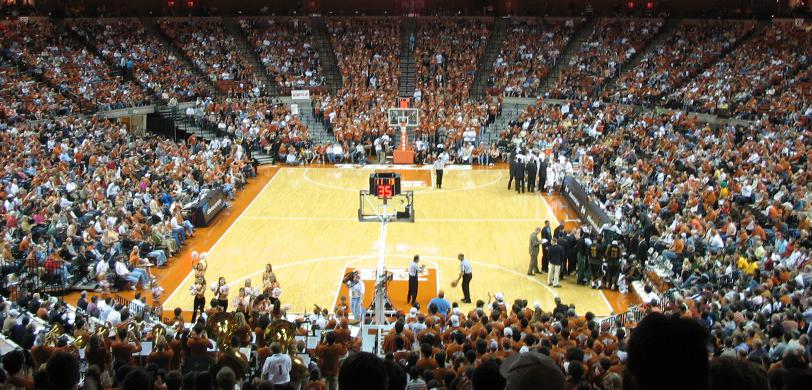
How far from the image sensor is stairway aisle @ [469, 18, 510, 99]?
143 feet

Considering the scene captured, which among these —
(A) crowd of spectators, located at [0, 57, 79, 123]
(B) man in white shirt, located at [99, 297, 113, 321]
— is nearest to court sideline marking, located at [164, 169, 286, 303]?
(B) man in white shirt, located at [99, 297, 113, 321]

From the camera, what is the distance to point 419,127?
38250 millimetres

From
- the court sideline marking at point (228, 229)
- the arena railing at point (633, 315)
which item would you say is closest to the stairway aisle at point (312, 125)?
the court sideline marking at point (228, 229)

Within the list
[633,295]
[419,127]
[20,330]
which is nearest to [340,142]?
[419,127]

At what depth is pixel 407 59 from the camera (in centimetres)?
4550

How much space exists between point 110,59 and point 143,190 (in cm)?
1842

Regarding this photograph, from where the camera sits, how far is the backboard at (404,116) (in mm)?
37881

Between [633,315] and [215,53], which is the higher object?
[215,53]

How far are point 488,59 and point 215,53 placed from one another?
14976 millimetres

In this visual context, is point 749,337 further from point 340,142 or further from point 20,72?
point 20,72

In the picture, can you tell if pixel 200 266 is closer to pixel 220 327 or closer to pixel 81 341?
pixel 220 327

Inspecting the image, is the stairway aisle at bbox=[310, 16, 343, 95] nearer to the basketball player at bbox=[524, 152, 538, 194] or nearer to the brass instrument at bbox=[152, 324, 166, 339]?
the basketball player at bbox=[524, 152, 538, 194]

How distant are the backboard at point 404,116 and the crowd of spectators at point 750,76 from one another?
1138cm

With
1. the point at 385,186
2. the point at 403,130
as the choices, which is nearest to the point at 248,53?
the point at 403,130
